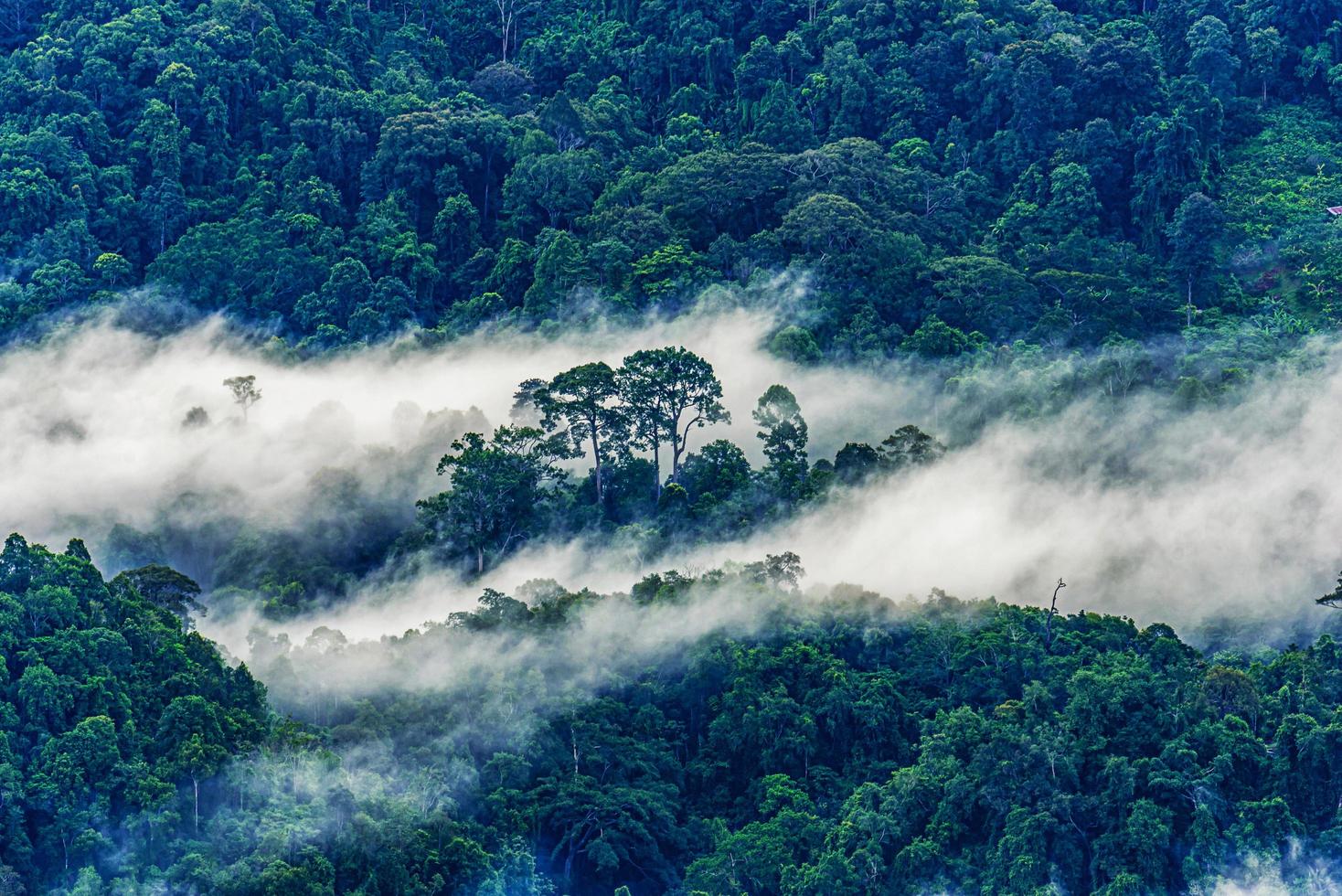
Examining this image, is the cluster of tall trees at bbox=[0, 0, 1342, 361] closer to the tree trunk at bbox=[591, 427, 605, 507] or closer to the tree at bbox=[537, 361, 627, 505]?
the tree at bbox=[537, 361, 627, 505]

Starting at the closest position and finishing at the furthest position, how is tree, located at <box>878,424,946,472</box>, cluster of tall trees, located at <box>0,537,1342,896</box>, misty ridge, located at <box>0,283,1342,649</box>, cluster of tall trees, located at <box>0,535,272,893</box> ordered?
cluster of tall trees, located at <box>0,535,272,893</box>
cluster of tall trees, located at <box>0,537,1342,896</box>
misty ridge, located at <box>0,283,1342,649</box>
tree, located at <box>878,424,946,472</box>

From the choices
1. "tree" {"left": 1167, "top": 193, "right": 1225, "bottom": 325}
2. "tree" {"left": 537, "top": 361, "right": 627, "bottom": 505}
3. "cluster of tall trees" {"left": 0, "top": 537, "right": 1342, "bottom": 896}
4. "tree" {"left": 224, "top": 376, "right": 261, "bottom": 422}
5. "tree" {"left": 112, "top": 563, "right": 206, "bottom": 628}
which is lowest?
"cluster of tall trees" {"left": 0, "top": 537, "right": 1342, "bottom": 896}

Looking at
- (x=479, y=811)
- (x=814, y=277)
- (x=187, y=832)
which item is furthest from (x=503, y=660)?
(x=814, y=277)

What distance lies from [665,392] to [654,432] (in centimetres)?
89

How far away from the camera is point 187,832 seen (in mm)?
48781

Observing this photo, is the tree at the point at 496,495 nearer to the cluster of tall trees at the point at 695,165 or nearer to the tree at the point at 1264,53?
the cluster of tall trees at the point at 695,165

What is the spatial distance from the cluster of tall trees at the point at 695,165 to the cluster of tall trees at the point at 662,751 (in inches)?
417

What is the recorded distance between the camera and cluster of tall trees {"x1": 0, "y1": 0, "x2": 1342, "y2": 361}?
65.2 m

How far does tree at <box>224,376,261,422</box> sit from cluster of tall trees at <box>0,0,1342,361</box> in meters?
2.63

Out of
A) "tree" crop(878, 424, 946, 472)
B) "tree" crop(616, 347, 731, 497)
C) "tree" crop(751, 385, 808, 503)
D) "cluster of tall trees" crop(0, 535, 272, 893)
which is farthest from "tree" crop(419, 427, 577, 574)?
"cluster of tall trees" crop(0, 535, 272, 893)

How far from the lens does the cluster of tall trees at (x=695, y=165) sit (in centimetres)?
6525

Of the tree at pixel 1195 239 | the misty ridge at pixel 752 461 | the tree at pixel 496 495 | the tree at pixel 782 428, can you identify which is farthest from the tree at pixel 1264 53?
the tree at pixel 496 495

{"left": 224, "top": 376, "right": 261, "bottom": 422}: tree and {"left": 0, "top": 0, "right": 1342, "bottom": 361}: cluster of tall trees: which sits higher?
{"left": 0, "top": 0, "right": 1342, "bottom": 361}: cluster of tall trees

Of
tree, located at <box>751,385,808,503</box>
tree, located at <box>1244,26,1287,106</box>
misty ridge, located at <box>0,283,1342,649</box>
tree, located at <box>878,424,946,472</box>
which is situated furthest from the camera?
tree, located at <box>1244,26,1287,106</box>
